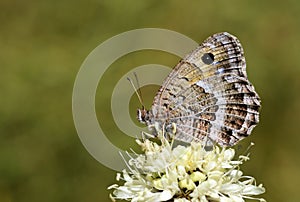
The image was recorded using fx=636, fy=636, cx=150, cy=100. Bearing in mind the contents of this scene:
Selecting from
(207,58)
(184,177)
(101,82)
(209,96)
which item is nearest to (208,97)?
(209,96)

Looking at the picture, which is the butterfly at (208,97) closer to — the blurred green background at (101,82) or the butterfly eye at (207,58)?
the butterfly eye at (207,58)

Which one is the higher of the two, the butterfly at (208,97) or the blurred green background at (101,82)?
the blurred green background at (101,82)

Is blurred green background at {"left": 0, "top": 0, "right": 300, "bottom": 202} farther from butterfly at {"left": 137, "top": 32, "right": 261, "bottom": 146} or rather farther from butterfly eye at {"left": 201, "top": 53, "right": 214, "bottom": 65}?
butterfly eye at {"left": 201, "top": 53, "right": 214, "bottom": 65}

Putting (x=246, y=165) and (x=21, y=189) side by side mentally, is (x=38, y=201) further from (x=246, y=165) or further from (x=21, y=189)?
(x=246, y=165)

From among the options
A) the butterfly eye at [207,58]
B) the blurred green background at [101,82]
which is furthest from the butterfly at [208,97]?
the blurred green background at [101,82]

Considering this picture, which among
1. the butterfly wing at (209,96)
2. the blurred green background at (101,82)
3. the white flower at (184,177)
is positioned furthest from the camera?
the blurred green background at (101,82)

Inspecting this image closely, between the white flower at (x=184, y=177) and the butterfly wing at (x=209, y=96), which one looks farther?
the butterfly wing at (x=209, y=96)

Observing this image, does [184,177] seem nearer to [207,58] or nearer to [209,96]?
[209,96]
